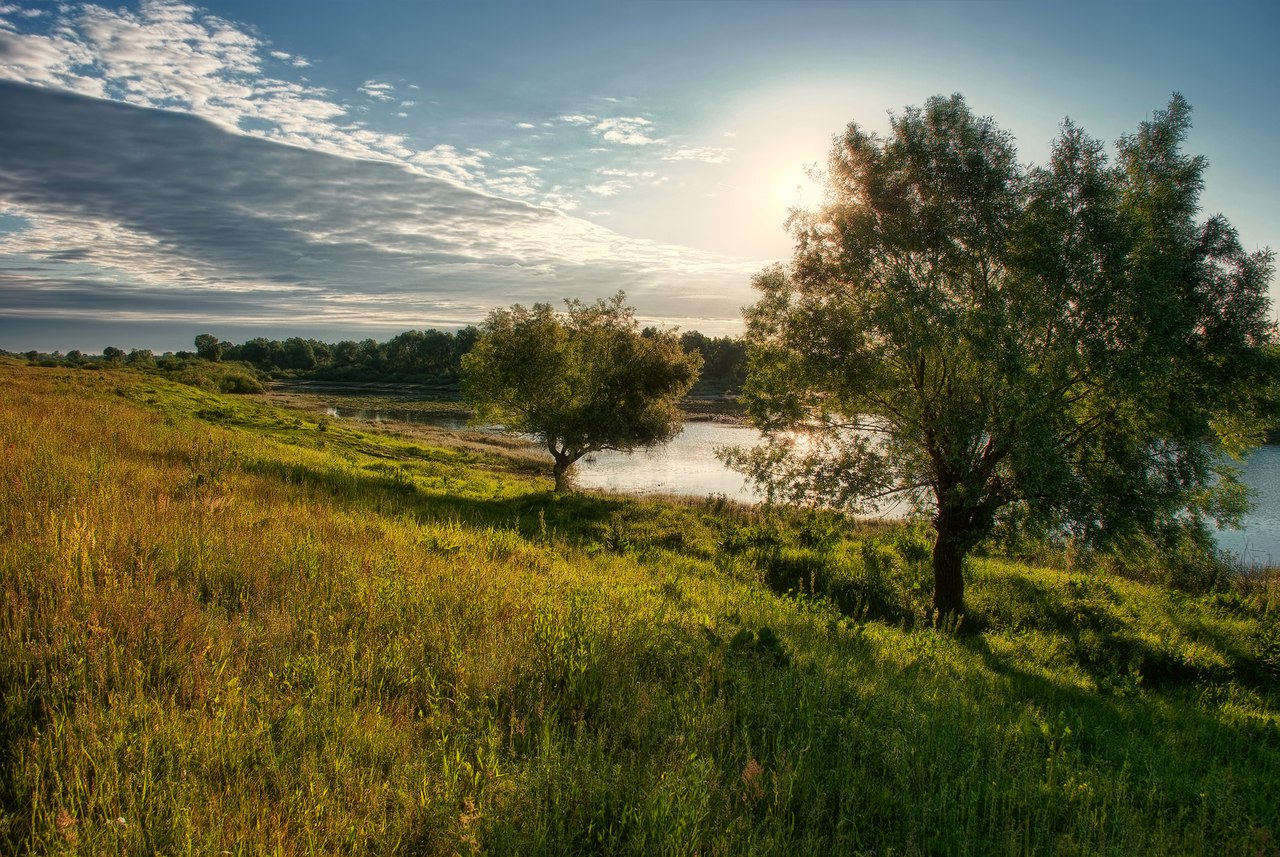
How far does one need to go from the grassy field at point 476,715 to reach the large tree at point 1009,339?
4743 millimetres

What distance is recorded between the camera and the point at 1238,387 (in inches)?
511

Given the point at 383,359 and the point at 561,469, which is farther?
the point at 383,359

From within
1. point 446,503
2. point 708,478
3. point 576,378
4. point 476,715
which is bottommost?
point 708,478

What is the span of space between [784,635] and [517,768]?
5.35 m

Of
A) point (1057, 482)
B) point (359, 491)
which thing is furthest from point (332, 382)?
point (1057, 482)

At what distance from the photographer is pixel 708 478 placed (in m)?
46.0

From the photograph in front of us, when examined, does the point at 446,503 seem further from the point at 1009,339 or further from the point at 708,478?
the point at 708,478

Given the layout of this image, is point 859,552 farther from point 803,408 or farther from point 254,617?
point 254,617

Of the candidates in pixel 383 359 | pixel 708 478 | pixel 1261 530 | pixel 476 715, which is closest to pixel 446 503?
pixel 476 715

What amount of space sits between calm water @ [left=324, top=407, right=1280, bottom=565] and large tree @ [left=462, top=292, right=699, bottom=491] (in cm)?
517

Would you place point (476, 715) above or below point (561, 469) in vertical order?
above

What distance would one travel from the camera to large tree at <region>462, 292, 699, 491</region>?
101 ft

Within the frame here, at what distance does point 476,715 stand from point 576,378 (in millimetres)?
27301

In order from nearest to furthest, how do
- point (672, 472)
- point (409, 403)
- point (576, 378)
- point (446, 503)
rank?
point (446, 503), point (576, 378), point (672, 472), point (409, 403)
